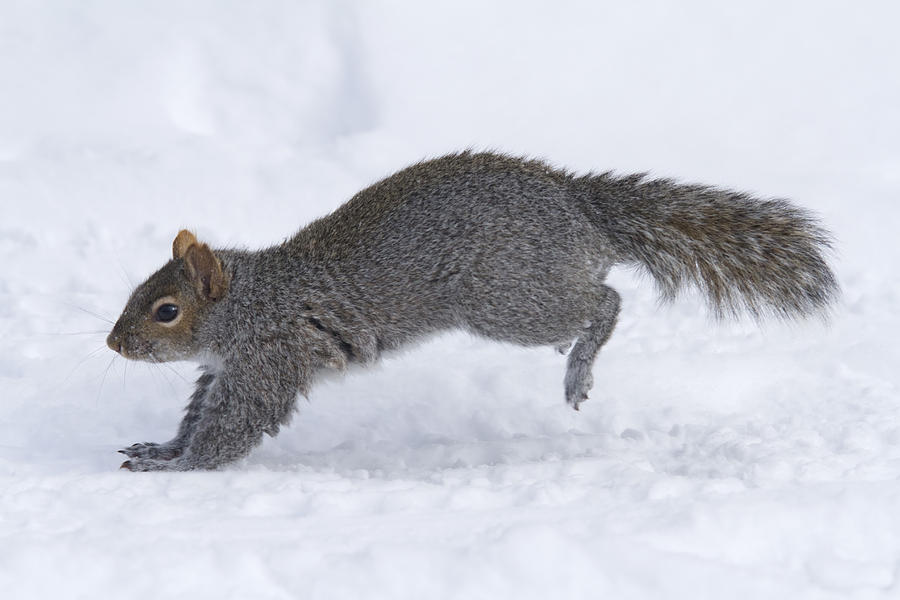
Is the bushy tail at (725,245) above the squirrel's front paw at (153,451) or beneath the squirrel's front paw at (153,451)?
above

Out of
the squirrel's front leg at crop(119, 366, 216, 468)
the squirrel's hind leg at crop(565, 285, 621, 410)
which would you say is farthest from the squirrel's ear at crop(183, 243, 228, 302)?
the squirrel's hind leg at crop(565, 285, 621, 410)

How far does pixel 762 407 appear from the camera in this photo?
502 centimetres

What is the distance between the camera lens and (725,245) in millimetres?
4617

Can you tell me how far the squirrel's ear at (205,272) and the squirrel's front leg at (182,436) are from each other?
1.54ft

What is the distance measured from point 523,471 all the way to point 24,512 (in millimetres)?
1866

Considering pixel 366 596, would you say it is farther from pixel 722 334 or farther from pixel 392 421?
pixel 722 334

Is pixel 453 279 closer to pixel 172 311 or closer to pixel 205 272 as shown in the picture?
pixel 205 272

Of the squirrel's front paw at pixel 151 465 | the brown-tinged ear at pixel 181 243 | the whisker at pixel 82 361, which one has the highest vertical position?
the brown-tinged ear at pixel 181 243

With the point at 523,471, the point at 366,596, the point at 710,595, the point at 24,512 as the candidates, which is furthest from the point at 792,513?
the point at 24,512

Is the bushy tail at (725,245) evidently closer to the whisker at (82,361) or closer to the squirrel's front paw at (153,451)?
the squirrel's front paw at (153,451)

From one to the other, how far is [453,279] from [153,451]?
157 centimetres

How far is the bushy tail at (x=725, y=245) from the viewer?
4.57 m

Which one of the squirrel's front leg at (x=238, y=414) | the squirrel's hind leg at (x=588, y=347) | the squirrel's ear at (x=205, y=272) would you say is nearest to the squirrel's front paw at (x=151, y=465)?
the squirrel's front leg at (x=238, y=414)

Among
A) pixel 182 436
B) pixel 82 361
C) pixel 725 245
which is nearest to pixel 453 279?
pixel 725 245
